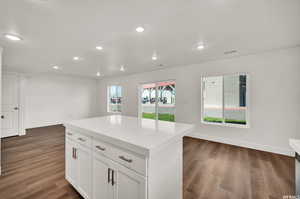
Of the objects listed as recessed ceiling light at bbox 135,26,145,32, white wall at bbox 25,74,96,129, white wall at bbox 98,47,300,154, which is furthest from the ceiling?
white wall at bbox 25,74,96,129

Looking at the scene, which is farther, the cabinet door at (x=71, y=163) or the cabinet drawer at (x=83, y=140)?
the cabinet door at (x=71, y=163)

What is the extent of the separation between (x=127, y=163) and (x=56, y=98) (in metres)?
6.44

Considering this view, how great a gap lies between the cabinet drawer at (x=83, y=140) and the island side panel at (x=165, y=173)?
83 centimetres

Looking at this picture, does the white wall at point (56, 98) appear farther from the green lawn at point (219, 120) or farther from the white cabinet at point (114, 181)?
Answer: the green lawn at point (219, 120)

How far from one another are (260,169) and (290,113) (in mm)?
1597

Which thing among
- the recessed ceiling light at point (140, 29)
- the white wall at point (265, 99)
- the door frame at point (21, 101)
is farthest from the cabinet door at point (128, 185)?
the door frame at point (21, 101)

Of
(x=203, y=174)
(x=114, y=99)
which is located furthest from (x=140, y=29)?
(x=114, y=99)

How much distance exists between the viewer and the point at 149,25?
6.00ft

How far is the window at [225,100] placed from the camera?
3322 millimetres

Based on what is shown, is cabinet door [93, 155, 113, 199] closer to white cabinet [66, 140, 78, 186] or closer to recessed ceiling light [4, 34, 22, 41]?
white cabinet [66, 140, 78, 186]

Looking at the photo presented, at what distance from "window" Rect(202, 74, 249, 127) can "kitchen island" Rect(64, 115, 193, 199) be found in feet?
9.63

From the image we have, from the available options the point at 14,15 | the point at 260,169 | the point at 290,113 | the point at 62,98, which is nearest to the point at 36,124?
the point at 62,98

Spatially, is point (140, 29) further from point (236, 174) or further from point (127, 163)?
point (236, 174)

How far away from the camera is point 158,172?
0.99 metres
